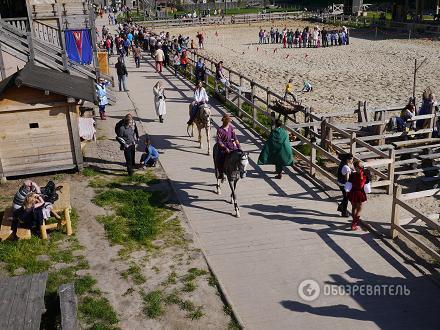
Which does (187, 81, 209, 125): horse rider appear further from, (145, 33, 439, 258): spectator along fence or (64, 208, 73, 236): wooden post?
(64, 208, 73, 236): wooden post

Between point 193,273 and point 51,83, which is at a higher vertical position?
point 51,83

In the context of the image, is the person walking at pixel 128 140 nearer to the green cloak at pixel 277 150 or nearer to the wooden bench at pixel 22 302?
the green cloak at pixel 277 150

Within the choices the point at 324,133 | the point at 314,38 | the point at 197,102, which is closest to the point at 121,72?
the point at 197,102

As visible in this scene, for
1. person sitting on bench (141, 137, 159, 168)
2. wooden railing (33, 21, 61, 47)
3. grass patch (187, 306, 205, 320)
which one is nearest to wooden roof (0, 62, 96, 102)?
person sitting on bench (141, 137, 159, 168)

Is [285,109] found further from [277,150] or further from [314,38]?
[314,38]

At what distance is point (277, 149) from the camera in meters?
12.3

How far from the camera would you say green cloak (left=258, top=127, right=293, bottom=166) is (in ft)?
39.9

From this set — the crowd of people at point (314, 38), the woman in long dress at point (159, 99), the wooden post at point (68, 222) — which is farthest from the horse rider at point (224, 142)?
the crowd of people at point (314, 38)

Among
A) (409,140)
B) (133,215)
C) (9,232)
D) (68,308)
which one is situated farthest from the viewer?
(409,140)

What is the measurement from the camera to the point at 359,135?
52.2ft

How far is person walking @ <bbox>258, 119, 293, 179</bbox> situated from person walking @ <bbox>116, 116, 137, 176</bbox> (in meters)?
3.35

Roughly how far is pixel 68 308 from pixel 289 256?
3947 millimetres

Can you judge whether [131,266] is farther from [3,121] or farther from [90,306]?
[3,121]

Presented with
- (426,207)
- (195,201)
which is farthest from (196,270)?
(426,207)
